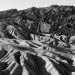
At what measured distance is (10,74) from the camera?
25.9m

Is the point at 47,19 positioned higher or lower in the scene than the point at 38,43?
lower

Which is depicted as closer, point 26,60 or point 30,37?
point 26,60

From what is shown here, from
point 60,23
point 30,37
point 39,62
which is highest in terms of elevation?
point 39,62

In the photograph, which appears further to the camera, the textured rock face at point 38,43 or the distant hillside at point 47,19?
the distant hillside at point 47,19

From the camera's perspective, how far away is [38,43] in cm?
4644

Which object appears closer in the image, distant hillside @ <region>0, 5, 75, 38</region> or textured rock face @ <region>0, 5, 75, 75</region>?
textured rock face @ <region>0, 5, 75, 75</region>

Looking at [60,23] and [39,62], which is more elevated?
[39,62]

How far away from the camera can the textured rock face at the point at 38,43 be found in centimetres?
2831

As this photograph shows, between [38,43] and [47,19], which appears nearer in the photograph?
[38,43]

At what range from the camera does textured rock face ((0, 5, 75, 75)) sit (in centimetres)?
2831

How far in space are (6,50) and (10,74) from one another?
27.6 ft

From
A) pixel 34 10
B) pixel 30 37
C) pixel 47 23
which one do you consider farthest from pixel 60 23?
pixel 30 37

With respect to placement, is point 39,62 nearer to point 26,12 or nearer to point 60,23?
point 60,23

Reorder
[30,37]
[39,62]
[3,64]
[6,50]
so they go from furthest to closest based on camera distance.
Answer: [30,37] → [6,50] → [39,62] → [3,64]
